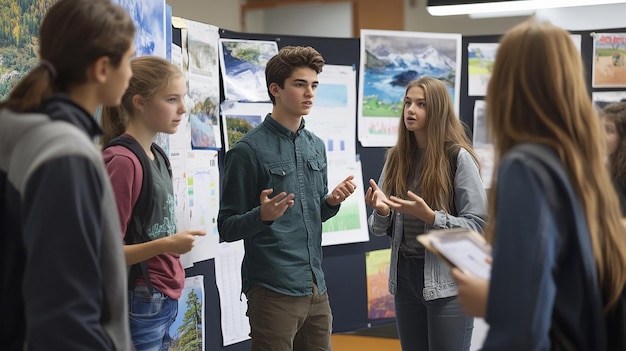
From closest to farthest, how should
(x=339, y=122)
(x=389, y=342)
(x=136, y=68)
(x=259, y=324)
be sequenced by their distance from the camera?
(x=136, y=68)
(x=259, y=324)
(x=339, y=122)
(x=389, y=342)

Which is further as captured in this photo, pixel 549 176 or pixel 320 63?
pixel 320 63

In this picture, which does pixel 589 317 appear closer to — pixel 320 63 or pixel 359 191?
pixel 320 63

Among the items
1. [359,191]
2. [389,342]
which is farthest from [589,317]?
[389,342]

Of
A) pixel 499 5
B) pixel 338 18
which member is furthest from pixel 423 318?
pixel 338 18

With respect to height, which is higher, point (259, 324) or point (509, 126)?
point (509, 126)

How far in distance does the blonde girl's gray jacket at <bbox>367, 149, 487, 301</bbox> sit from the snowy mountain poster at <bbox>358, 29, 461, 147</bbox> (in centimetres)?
141

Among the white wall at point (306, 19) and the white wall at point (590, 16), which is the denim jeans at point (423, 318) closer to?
the white wall at point (590, 16)

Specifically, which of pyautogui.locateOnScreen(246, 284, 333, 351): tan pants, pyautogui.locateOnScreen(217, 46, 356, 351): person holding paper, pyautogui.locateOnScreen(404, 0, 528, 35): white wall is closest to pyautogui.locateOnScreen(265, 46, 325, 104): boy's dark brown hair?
pyautogui.locateOnScreen(217, 46, 356, 351): person holding paper

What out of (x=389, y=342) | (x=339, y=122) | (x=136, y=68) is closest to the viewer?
(x=136, y=68)

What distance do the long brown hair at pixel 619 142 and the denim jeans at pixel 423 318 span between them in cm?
84

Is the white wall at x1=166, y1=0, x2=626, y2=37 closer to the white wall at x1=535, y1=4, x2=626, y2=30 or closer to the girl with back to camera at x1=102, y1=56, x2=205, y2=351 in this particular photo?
the white wall at x1=535, y1=4, x2=626, y2=30

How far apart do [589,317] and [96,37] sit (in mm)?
1109

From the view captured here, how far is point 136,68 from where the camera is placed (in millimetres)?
2221

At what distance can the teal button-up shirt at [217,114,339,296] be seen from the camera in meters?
2.64
